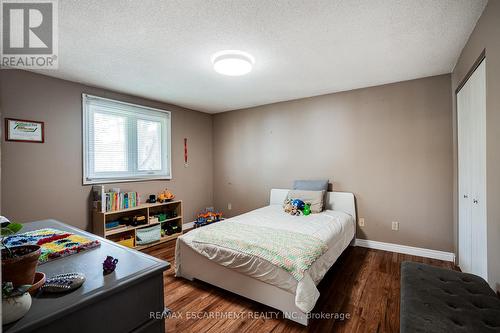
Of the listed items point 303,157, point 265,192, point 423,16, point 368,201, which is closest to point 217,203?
point 265,192

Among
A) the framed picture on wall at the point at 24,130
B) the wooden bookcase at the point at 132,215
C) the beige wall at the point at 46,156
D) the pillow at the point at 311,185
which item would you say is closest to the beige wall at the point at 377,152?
the pillow at the point at 311,185

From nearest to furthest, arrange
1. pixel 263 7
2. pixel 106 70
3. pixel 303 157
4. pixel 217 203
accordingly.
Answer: pixel 263 7
pixel 106 70
pixel 303 157
pixel 217 203

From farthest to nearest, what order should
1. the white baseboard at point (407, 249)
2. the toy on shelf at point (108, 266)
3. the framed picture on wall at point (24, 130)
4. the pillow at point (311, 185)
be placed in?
the pillow at point (311, 185) < the white baseboard at point (407, 249) < the framed picture on wall at point (24, 130) < the toy on shelf at point (108, 266)

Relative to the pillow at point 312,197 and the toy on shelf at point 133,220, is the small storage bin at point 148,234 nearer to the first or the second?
the toy on shelf at point 133,220

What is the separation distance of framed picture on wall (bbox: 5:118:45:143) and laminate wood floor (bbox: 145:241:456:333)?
220 centimetres

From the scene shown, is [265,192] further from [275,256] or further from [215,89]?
[275,256]

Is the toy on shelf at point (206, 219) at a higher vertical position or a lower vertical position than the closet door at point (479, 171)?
lower

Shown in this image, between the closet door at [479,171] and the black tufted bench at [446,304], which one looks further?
the closet door at [479,171]

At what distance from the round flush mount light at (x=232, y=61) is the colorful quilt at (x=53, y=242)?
6.25ft

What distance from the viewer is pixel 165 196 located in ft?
13.4

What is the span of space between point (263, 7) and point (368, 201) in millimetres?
2852

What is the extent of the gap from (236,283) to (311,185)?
2006mm

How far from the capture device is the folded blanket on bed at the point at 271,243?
6.42 feet

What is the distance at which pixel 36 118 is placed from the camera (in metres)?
2.86
